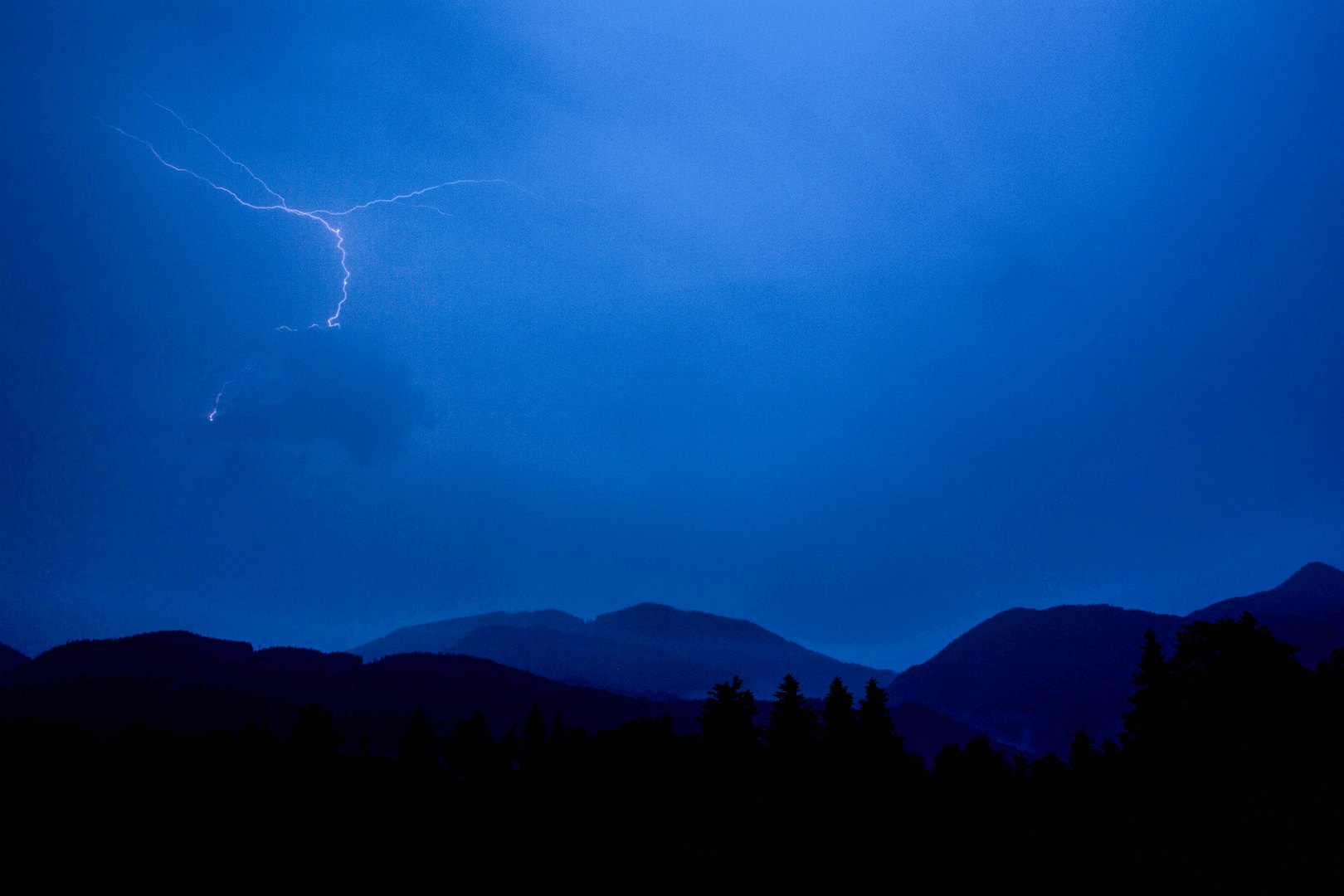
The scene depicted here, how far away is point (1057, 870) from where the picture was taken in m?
20.7

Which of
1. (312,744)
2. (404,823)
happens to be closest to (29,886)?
(404,823)

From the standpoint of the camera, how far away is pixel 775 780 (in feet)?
103

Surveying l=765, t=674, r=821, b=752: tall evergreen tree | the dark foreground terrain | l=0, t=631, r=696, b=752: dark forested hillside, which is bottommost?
the dark foreground terrain

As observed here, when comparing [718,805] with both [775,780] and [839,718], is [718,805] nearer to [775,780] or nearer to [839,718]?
[775,780]

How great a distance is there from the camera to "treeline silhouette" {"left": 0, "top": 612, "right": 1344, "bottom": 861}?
874 inches

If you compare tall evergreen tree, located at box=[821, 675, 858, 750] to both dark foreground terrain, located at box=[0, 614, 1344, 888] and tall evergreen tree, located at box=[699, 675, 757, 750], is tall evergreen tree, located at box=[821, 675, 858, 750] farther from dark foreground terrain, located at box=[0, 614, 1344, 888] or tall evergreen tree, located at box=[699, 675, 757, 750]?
Answer: tall evergreen tree, located at box=[699, 675, 757, 750]

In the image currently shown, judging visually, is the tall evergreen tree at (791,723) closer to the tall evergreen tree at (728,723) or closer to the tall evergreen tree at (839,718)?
the tall evergreen tree at (839,718)

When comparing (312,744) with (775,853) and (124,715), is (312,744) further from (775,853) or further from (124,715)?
(124,715)

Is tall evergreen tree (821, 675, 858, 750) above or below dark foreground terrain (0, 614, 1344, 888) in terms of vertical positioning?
above

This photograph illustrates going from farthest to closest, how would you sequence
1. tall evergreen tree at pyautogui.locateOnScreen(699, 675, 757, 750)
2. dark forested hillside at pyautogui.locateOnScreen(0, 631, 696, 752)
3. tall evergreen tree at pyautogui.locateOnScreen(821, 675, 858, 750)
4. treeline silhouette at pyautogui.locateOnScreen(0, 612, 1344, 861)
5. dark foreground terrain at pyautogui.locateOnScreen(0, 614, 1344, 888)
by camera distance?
dark forested hillside at pyautogui.locateOnScreen(0, 631, 696, 752) < tall evergreen tree at pyautogui.locateOnScreen(699, 675, 757, 750) < tall evergreen tree at pyautogui.locateOnScreen(821, 675, 858, 750) < treeline silhouette at pyautogui.locateOnScreen(0, 612, 1344, 861) < dark foreground terrain at pyautogui.locateOnScreen(0, 614, 1344, 888)

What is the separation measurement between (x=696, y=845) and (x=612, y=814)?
4.03m

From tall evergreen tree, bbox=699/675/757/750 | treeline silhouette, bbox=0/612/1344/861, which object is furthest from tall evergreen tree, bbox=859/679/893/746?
tall evergreen tree, bbox=699/675/757/750

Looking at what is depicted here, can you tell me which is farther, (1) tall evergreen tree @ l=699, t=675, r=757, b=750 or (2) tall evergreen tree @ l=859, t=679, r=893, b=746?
(1) tall evergreen tree @ l=699, t=675, r=757, b=750

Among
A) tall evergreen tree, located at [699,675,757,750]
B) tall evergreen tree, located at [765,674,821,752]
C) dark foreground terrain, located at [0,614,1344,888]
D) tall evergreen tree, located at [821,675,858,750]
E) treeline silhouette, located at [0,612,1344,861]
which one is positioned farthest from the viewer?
tall evergreen tree, located at [699,675,757,750]
